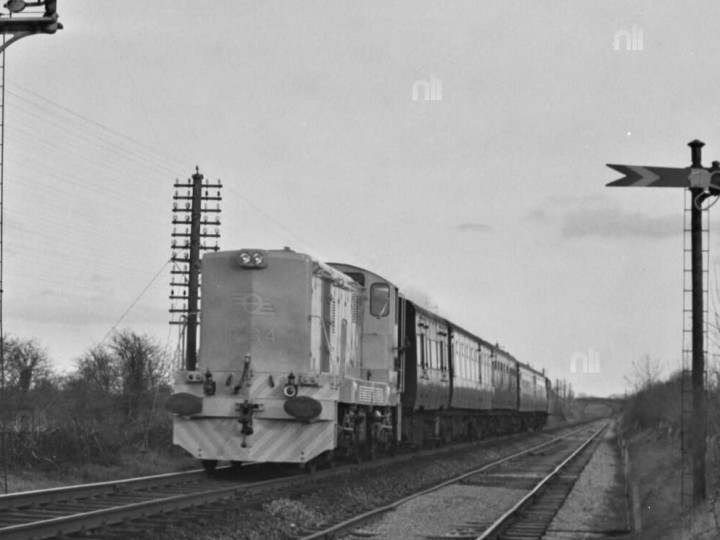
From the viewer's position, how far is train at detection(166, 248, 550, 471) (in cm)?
1507

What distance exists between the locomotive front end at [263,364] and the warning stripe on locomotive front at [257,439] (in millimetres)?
15

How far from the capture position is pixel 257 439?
15.0 metres

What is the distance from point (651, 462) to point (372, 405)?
33.0 ft

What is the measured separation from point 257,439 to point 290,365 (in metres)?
1.50

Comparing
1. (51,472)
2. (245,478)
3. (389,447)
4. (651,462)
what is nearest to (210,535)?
(245,478)

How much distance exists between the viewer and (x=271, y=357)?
52.7 ft

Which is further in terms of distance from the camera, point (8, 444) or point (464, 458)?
point (464, 458)

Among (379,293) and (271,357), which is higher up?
(379,293)

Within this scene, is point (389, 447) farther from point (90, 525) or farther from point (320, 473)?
point (90, 525)

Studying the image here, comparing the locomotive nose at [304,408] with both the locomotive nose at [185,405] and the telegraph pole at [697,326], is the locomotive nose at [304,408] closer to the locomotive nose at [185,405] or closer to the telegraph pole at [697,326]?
the locomotive nose at [185,405]

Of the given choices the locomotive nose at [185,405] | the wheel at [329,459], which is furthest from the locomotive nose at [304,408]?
the wheel at [329,459]

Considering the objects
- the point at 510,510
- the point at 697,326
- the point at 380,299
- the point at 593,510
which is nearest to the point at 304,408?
the point at 510,510

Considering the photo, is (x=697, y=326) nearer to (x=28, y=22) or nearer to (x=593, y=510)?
(x=593, y=510)

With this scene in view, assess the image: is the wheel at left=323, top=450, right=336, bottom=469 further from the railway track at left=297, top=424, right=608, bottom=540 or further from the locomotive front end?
the railway track at left=297, top=424, right=608, bottom=540
